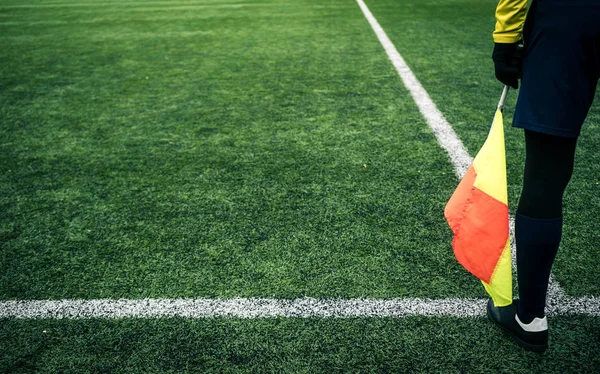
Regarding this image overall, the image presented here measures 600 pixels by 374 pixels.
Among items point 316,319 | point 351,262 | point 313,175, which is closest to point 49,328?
point 316,319

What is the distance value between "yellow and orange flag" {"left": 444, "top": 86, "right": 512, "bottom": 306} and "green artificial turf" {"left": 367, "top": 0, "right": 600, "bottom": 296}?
0.50 meters

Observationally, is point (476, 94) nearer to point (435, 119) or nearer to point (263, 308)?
point (435, 119)

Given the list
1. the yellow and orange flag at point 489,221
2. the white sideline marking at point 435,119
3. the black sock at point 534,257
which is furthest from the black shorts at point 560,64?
the white sideline marking at point 435,119

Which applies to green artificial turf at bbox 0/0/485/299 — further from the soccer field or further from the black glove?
the black glove

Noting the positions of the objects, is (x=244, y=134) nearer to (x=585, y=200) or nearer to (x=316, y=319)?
(x=316, y=319)

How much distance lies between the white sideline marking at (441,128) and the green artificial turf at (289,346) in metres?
0.21

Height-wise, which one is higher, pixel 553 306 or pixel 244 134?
pixel 244 134

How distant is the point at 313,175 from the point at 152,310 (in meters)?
1.32

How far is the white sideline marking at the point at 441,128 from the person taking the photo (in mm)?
2034

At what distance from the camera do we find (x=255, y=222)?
2494mm

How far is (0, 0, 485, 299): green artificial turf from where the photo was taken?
213 centimetres

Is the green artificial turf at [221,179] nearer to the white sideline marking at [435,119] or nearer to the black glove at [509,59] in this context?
the white sideline marking at [435,119]

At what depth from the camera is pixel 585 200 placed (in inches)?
102

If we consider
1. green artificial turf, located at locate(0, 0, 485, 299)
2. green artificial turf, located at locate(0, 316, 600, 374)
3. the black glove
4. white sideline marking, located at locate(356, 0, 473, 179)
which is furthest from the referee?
white sideline marking, located at locate(356, 0, 473, 179)
